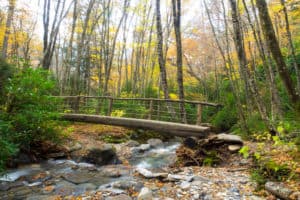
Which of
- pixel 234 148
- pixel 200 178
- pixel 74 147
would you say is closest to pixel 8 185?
pixel 74 147

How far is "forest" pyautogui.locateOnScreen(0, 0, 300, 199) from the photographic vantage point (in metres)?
3.46

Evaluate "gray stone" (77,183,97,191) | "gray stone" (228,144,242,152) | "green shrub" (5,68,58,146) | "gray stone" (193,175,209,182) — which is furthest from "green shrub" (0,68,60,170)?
"gray stone" (228,144,242,152)

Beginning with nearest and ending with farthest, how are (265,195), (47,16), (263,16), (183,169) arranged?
(265,195) → (263,16) → (183,169) → (47,16)

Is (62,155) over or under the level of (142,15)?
under

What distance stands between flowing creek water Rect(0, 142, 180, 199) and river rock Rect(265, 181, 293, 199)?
189 cm

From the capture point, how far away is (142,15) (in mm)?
15578

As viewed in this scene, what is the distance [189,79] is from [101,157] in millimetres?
13104

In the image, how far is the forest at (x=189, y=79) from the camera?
3.46 meters

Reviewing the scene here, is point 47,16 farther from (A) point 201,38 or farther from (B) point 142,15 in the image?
(A) point 201,38

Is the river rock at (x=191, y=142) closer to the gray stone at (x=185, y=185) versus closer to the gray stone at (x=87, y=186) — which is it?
the gray stone at (x=185, y=185)

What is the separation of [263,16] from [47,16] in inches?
348

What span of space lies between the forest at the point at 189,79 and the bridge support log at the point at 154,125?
540mm

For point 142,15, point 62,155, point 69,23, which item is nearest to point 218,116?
point 62,155

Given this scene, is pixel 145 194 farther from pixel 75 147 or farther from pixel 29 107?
pixel 75 147
